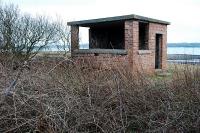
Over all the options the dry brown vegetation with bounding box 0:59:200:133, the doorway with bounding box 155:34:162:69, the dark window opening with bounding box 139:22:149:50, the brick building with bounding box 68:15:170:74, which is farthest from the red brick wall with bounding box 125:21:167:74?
the dry brown vegetation with bounding box 0:59:200:133

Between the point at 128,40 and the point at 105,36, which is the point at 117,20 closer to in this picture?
the point at 128,40

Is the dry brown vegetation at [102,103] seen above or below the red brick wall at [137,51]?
below

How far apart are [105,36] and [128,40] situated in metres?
4.66

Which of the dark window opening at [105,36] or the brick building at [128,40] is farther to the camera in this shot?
the dark window opening at [105,36]

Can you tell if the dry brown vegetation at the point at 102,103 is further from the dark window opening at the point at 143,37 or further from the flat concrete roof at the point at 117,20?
the dark window opening at the point at 143,37

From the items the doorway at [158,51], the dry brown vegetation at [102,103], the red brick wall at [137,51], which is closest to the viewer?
the dry brown vegetation at [102,103]

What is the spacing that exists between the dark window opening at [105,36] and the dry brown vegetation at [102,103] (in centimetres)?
1137

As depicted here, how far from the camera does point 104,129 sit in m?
5.13

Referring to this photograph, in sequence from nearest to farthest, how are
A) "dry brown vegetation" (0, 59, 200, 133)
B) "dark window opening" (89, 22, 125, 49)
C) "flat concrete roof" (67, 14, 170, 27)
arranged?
"dry brown vegetation" (0, 59, 200, 133) → "flat concrete roof" (67, 14, 170, 27) → "dark window opening" (89, 22, 125, 49)

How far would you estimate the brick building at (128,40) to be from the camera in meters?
13.8

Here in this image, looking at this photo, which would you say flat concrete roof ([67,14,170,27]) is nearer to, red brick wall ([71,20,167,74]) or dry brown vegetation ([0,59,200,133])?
red brick wall ([71,20,167,74])

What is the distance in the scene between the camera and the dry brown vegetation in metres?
4.91

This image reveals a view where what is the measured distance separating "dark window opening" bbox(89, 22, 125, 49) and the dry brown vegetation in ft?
37.3

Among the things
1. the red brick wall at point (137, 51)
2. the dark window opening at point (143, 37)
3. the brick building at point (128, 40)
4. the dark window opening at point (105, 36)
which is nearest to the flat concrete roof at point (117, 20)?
the brick building at point (128, 40)
